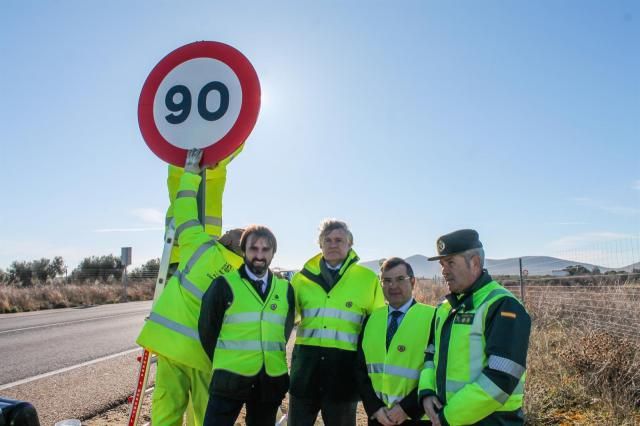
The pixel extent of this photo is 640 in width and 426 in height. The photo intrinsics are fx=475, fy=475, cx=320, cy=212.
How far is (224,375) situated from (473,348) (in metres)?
1.50

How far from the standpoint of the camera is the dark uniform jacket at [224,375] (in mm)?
2945

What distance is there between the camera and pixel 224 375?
295 centimetres

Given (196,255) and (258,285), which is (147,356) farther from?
(258,285)

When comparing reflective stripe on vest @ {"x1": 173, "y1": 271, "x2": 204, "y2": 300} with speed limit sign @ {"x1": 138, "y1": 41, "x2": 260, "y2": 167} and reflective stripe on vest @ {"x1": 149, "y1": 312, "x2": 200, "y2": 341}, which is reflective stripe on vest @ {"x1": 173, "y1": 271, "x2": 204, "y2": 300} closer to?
reflective stripe on vest @ {"x1": 149, "y1": 312, "x2": 200, "y2": 341}

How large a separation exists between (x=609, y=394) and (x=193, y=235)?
4445 millimetres

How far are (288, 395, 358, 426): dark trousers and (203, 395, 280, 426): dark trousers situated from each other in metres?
0.49

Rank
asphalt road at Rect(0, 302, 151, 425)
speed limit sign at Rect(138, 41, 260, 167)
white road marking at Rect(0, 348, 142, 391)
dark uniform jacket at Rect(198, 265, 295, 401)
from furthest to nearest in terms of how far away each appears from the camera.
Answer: white road marking at Rect(0, 348, 142, 391)
asphalt road at Rect(0, 302, 151, 425)
speed limit sign at Rect(138, 41, 260, 167)
dark uniform jacket at Rect(198, 265, 295, 401)

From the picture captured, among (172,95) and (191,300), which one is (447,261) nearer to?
(191,300)

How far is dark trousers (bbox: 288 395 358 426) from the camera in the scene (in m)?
3.52

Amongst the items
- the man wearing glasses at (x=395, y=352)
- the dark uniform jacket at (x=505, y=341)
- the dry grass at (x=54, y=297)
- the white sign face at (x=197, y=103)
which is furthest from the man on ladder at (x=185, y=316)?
the dry grass at (x=54, y=297)

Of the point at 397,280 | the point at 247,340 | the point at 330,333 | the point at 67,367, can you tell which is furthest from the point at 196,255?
Answer: the point at 67,367

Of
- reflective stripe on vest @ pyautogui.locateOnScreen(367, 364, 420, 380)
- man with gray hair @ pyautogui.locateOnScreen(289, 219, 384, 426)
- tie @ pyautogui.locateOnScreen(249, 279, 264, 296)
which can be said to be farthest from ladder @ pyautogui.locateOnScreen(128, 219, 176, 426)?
reflective stripe on vest @ pyautogui.locateOnScreen(367, 364, 420, 380)

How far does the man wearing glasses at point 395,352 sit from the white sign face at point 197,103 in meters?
1.59

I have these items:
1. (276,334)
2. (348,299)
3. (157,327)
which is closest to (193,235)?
(157,327)
